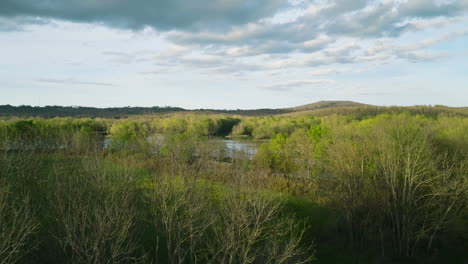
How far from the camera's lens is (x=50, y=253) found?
17578mm

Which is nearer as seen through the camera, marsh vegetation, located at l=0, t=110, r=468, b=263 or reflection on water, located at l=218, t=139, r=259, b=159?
marsh vegetation, located at l=0, t=110, r=468, b=263

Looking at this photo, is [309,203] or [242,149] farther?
[242,149]

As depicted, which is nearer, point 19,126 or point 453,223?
point 453,223

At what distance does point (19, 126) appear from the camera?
62188 mm

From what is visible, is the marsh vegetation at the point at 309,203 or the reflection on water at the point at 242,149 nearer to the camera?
the marsh vegetation at the point at 309,203

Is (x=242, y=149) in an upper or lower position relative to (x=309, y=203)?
upper

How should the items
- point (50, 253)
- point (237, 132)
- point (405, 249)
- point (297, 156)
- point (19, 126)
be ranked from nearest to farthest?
point (50, 253)
point (405, 249)
point (297, 156)
point (19, 126)
point (237, 132)

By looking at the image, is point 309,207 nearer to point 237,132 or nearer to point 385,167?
point 385,167

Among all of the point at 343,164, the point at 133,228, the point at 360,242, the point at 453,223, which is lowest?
the point at 360,242

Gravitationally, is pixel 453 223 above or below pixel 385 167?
below

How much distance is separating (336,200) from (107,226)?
2412 centimetres

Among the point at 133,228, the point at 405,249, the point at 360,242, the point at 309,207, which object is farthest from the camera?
the point at 309,207

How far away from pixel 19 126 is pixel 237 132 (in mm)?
76795


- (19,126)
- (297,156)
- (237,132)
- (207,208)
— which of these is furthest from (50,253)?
(237,132)
